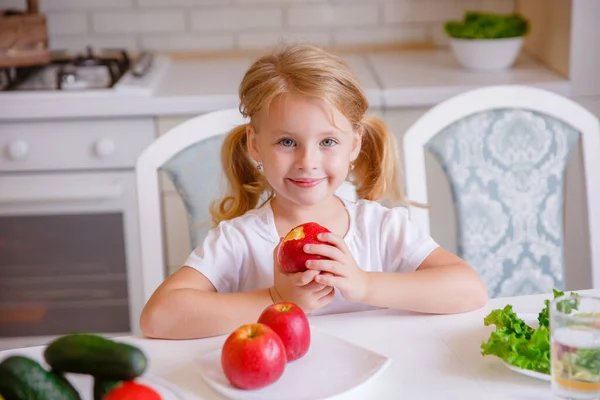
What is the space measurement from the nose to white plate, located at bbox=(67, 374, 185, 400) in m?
0.41

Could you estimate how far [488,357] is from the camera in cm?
114

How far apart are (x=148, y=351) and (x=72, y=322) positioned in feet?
4.62

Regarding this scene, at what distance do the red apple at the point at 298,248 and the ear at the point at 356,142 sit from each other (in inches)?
10.4

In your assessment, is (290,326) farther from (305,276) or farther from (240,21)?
(240,21)

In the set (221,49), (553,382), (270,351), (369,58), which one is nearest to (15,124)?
(221,49)

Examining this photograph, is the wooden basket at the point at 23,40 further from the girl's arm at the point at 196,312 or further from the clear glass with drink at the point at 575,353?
the clear glass with drink at the point at 575,353

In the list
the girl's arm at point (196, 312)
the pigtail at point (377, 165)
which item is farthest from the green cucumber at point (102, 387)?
the pigtail at point (377, 165)

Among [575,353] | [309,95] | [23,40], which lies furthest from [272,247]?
[23,40]

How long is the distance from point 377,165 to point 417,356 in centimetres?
47

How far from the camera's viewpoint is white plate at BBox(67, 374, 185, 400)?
1.02 meters

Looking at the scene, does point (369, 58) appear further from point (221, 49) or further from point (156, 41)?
point (156, 41)

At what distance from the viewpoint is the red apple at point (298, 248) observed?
3.86 feet

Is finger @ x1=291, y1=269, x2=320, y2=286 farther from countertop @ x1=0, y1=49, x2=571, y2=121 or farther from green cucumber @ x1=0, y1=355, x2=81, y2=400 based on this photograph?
countertop @ x1=0, y1=49, x2=571, y2=121

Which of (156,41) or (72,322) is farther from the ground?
(156,41)
